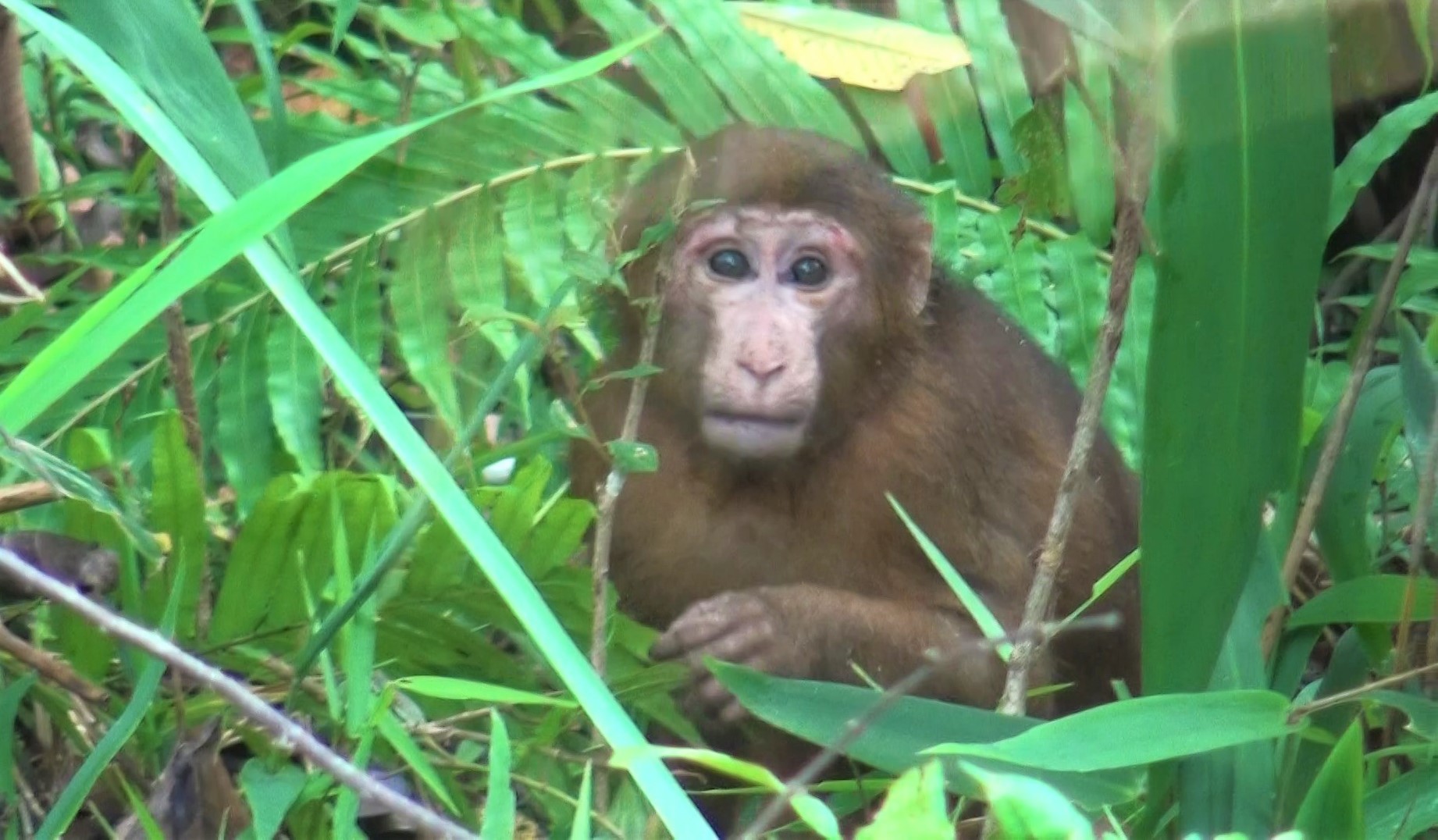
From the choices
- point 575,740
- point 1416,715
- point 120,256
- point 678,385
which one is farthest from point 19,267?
point 1416,715

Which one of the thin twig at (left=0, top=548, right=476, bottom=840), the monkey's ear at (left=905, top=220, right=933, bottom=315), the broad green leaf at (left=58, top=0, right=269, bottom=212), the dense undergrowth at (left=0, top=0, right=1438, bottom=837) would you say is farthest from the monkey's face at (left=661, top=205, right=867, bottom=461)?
the thin twig at (left=0, top=548, right=476, bottom=840)

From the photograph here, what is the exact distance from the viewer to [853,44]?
4.51 metres

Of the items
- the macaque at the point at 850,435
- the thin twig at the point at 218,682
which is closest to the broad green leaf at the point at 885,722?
the thin twig at the point at 218,682

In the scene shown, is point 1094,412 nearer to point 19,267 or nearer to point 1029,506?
point 1029,506

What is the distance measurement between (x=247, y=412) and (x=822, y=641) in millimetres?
1338

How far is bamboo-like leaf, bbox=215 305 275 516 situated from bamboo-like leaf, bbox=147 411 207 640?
2.39 ft

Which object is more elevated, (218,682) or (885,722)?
(218,682)

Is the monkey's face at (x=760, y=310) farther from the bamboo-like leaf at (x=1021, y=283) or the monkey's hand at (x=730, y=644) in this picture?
the bamboo-like leaf at (x=1021, y=283)

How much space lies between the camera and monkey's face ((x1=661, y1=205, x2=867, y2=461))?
367cm

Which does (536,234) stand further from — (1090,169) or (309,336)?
(309,336)

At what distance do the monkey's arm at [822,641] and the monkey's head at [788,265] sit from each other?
330 millimetres

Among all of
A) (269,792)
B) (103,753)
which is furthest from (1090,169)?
(103,753)

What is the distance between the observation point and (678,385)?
13.1 feet

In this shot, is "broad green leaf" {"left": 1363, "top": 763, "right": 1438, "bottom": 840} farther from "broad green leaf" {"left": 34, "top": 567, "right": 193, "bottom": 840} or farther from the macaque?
"broad green leaf" {"left": 34, "top": 567, "right": 193, "bottom": 840}
